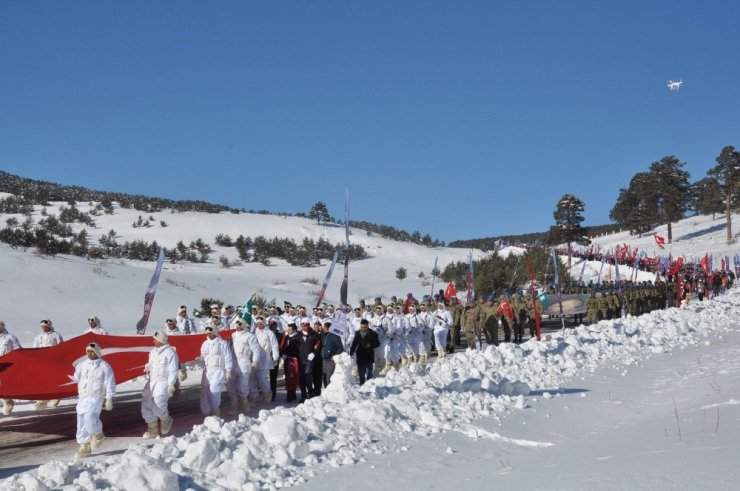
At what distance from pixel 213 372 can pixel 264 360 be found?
1993 mm

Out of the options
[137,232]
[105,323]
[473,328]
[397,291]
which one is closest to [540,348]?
[473,328]

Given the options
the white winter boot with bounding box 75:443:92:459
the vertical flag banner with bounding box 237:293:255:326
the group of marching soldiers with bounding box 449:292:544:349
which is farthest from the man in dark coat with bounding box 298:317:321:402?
the group of marching soldiers with bounding box 449:292:544:349

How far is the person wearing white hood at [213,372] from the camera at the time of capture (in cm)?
1261

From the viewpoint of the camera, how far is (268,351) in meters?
14.8

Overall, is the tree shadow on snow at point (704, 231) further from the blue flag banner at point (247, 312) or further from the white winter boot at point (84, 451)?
the white winter boot at point (84, 451)

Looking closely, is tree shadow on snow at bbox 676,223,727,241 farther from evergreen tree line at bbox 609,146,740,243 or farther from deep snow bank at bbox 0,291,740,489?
deep snow bank at bbox 0,291,740,489

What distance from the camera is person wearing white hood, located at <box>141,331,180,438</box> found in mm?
11148

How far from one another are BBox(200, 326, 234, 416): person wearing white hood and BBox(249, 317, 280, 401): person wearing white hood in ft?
5.31

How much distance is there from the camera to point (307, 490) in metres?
7.36

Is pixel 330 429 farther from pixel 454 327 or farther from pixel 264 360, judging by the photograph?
pixel 454 327

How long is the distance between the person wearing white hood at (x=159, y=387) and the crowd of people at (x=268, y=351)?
2cm

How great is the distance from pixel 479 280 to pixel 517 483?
38.9 metres

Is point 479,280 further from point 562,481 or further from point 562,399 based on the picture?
point 562,481

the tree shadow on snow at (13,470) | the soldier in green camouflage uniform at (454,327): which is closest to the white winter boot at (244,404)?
the tree shadow on snow at (13,470)
